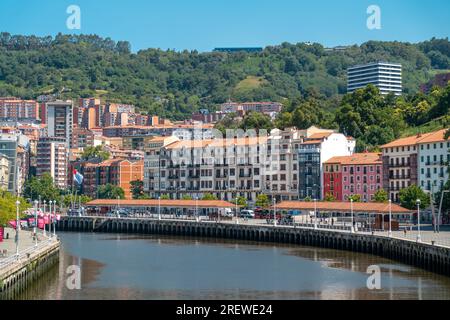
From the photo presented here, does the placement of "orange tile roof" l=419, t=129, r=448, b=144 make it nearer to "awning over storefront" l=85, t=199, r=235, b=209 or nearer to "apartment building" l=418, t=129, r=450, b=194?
"apartment building" l=418, t=129, r=450, b=194

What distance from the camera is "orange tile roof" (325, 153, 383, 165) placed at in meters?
155

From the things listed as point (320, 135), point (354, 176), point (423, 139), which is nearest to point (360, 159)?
point (354, 176)

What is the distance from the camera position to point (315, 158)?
16325 cm

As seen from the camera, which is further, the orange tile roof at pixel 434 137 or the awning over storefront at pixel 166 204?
the awning over storefront at pixel 166 204

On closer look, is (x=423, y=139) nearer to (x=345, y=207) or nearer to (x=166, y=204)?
(x=345, y=207)

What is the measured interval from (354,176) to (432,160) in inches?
694

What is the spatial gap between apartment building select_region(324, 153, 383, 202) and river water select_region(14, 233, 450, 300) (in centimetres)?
3960

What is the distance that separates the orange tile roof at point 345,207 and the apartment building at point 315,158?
1792cm

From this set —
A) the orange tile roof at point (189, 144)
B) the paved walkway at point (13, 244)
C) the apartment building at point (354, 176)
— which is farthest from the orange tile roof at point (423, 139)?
the paved walkway at point (13, 244)

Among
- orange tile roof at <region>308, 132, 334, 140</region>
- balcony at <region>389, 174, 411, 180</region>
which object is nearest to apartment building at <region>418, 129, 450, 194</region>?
balcony at <region>389, 174, 411, 180</region>

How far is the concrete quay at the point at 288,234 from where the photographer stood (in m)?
87.4

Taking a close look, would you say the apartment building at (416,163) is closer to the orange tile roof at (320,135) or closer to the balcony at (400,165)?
the balcony at (400,165)

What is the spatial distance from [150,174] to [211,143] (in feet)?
54.8
